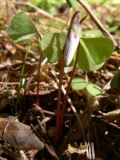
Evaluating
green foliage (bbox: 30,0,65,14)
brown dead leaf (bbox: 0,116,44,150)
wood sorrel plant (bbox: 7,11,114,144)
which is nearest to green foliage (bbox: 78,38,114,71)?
wood sorrel plant (bbox: 7,11,114,144)

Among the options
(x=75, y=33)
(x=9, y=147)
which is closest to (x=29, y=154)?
(x=9, y=147)

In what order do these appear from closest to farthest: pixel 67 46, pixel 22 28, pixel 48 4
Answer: pixel 67 46, pixel 22 28, pixel 48 4

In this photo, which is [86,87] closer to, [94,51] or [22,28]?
[94,51]

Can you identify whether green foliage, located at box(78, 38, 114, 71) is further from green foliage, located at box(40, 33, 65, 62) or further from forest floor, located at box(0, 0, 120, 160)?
forest floor, located at box(0, 0, 120, 160)

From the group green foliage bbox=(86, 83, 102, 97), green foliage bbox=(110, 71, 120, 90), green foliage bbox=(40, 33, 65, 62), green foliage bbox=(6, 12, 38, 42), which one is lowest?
green foliage bbox=(86, 83, 102, 97)

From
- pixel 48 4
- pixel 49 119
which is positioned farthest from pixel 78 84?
pixel 48 4

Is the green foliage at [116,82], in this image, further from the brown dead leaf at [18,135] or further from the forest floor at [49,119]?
the brown dead leaf at [18,135]
